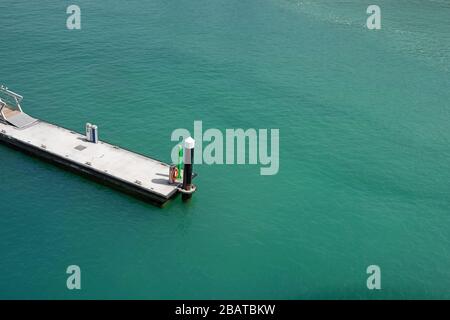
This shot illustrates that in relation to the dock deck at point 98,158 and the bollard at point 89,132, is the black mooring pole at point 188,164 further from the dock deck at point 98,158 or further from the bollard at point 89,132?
the bollard at point 89,132

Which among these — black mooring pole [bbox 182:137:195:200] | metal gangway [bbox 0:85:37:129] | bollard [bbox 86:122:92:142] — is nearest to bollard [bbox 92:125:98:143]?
bollard [bbox 86:122:92:142]

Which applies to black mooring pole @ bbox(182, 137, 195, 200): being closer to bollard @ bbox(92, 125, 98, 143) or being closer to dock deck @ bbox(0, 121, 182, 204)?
dock deck @ bbox(0, 121, 182, 204)

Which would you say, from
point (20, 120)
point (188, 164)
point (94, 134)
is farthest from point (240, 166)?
point (20, 120)

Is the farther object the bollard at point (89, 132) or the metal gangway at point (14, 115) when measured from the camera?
the metal gangway at point (14, 115)

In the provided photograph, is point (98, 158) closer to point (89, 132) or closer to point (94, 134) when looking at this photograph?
point (94, 134)

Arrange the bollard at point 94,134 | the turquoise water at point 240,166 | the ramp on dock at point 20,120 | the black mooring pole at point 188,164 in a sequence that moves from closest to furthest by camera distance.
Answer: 1. the turquoise water at point 240,166
2. the black mooring pole at point 188,164
3. the bollard at point 94,134
4. the ramp on dock at point 20,120

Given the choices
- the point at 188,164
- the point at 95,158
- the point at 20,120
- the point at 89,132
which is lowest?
the point at 188,164

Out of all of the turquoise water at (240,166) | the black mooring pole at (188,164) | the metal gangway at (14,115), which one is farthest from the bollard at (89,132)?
the black mooring pole at (188,164)
